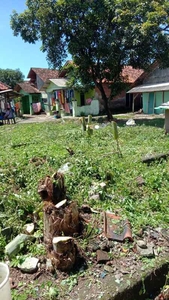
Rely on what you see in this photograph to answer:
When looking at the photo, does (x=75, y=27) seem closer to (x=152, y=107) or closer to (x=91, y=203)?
(x=152, y=107)

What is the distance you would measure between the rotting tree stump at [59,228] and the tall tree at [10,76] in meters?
33.9

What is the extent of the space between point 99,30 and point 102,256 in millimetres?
12372

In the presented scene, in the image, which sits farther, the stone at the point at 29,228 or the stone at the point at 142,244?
the stone at the point at 29,228

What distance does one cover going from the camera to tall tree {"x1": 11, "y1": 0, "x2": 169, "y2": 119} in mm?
11086

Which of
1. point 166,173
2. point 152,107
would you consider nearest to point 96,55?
point 152,107

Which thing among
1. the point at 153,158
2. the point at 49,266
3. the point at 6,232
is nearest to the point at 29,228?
the point at 6,232

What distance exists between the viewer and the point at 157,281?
208cm

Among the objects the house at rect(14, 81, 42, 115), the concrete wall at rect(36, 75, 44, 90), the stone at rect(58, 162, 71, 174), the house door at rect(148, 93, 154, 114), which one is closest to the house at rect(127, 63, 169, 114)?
the house door at rect(148, 93, 154, 114)

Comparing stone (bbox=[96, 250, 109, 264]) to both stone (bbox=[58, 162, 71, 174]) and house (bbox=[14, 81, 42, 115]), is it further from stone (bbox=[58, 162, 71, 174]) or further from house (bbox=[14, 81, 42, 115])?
house (bbox=[14, 81, 42, 115])

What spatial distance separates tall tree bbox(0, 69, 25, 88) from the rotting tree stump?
3392 cm

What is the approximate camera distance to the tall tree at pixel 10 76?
3355 cm

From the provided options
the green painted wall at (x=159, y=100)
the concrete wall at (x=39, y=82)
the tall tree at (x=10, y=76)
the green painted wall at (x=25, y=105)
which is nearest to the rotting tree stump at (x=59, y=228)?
the green painted wall at (x=159, y=100)

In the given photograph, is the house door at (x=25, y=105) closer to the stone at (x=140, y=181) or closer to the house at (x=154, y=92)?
the house at (x=154, y=92)

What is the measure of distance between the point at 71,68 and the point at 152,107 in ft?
20.8
